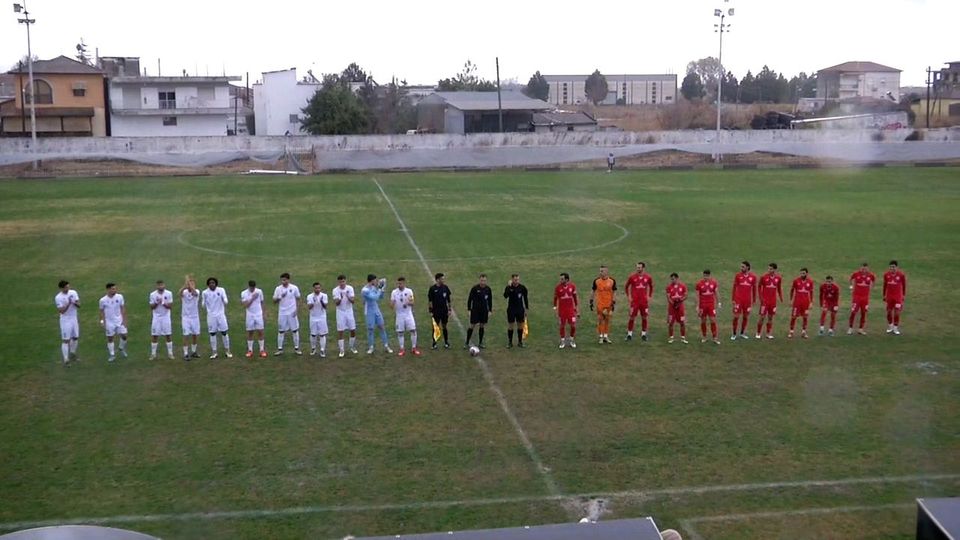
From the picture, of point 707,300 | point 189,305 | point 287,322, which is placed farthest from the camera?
point 707,300

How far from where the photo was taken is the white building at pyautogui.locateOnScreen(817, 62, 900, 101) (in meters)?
95.4

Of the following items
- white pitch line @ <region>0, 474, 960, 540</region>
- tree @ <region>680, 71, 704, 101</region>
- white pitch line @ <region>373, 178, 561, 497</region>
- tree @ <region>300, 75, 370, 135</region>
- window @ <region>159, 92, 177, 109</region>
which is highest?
tree @ <region>680, 71, 704, 101</region>

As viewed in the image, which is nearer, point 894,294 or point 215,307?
point 215,307

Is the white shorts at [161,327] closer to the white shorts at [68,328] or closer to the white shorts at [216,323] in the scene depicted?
the white shorts at [216,323]

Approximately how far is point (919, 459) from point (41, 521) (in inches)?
422

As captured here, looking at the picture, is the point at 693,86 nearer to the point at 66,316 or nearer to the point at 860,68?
the point at 860,68

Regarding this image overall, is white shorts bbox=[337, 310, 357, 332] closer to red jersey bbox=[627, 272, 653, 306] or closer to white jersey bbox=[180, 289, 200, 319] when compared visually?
white jersey bbox=[180, 289, 200, 319]

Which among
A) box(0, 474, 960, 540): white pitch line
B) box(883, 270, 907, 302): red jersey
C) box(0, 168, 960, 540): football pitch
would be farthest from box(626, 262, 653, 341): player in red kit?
box(0, 474, 960, 540): white pitch line

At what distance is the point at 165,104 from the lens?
3152 inches

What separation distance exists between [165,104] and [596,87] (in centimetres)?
7237

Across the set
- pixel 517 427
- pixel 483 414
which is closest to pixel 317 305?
pixel 483 414

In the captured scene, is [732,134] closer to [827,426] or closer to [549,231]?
[549,231]

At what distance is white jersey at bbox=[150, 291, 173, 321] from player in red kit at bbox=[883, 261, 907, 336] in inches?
547

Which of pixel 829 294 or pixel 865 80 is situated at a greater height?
pixel 865 80
